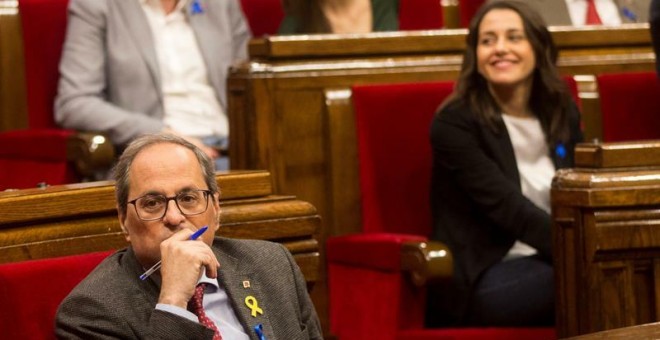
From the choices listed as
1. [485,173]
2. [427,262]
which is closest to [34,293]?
[427,262]

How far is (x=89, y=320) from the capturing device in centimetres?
120

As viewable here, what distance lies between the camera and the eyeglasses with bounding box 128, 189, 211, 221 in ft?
4.14

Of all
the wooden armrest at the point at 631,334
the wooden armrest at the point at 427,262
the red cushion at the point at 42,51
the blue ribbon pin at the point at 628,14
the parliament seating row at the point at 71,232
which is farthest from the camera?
the blue ribbon pin at the point at 628,14

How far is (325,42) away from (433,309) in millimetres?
473

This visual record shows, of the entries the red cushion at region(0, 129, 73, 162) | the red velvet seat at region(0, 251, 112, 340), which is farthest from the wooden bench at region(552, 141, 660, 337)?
the red cushion at region(0, 129, 73, 162)

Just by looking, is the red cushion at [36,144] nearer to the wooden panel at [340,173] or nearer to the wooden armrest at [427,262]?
the wooden panel at [340,173]

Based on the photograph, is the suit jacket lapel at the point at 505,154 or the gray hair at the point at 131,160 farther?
the suit jacket lapel at the point at 505,154

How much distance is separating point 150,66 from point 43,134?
282 millimetres

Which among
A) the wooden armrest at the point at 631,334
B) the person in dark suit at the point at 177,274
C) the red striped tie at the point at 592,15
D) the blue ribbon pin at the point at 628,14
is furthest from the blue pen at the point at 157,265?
the blue ribbon pin at the point at 628,14

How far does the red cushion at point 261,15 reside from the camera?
2.64m

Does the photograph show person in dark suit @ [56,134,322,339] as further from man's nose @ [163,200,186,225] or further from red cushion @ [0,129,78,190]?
red cushion @ [0,129,78,190]

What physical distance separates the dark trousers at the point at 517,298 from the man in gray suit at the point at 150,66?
0.60 metres

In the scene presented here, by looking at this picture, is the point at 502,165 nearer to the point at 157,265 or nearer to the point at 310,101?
the point at 310,101

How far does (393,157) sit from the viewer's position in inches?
81.9
